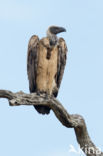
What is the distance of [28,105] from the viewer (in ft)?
34.0

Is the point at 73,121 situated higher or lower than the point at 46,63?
lower

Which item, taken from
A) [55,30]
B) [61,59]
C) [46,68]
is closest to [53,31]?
[55,30]

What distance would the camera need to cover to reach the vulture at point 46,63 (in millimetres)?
12461

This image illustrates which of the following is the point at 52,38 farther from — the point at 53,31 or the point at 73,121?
the point at 73,121

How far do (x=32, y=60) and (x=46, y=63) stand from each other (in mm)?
356

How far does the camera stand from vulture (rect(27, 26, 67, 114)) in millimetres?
12461

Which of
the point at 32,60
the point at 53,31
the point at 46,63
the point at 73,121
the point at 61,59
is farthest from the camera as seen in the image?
the point at 53,31

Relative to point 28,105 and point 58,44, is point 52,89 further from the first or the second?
point 28,105

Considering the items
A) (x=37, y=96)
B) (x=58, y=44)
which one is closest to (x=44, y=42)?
(x=58, y=44)

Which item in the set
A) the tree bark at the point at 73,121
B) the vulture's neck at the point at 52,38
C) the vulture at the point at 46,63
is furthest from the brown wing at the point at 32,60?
the tree bark at the point at 73,121

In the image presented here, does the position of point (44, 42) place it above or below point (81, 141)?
above

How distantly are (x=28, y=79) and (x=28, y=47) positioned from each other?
67cm

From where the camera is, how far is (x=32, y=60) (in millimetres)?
12648

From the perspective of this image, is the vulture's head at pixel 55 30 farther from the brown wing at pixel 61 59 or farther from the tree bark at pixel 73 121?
the tree bark at pixel 73 121
